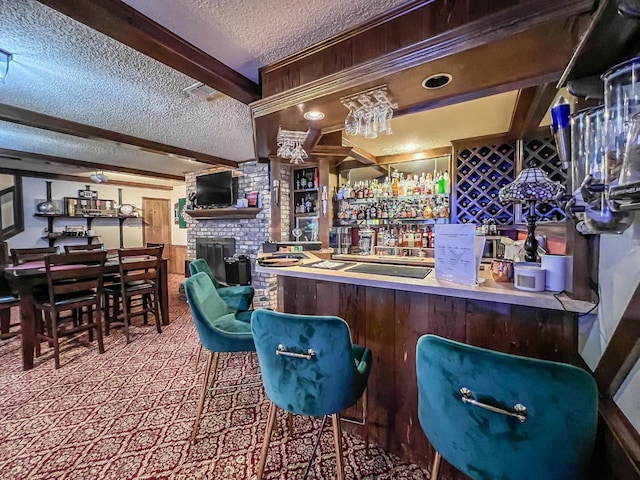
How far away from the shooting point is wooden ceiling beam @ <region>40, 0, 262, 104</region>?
1172 mm

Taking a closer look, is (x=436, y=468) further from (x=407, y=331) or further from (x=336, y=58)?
(x=336, y=58)

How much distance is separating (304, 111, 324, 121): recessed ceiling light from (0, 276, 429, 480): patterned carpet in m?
2.10

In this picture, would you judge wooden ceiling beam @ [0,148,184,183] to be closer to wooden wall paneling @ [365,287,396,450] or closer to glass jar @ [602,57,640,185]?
wooden wall paneling @ [365,287,396,450]

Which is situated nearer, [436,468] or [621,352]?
[621,352]

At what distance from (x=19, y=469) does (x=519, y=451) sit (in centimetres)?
238

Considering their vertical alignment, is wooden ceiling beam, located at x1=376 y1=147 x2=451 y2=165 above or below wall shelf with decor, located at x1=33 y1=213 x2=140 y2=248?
above

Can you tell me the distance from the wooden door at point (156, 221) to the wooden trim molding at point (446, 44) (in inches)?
280

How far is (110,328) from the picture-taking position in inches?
126

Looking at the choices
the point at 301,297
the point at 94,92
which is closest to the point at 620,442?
the point at 301,297

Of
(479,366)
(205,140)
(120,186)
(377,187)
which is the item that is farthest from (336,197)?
(120,186)

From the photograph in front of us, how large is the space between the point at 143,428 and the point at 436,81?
2772mm

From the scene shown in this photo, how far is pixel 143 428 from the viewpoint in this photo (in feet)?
5.92

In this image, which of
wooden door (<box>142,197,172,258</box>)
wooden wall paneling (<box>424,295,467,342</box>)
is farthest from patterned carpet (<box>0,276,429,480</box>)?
wooden door (<box>142,197,172,258</box>)

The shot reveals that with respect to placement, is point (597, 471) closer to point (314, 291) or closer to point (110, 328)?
point (314, 291)
